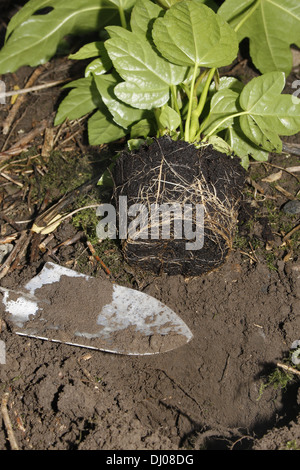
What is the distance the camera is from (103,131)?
6.82 feet

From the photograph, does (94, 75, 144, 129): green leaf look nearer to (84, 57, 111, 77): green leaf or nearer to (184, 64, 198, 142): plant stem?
(84, 57, 111, 77): green leaf

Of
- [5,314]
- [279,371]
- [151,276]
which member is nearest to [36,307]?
[5,314]

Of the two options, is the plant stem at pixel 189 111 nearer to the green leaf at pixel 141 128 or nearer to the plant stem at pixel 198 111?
the plant stem at pixel 198 111

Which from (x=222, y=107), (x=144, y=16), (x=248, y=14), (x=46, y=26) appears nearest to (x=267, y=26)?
(x=248, y=14)

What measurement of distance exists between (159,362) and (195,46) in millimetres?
1142

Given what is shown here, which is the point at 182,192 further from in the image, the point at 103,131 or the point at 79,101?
the point at 79,101

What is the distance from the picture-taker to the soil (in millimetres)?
1553

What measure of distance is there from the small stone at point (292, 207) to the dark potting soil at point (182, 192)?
335 mm

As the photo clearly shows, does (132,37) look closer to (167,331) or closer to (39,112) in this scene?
(39,112)

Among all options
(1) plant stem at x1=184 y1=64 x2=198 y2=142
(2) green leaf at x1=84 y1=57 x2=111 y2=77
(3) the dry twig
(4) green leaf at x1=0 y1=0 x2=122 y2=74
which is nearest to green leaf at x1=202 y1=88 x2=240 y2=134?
(1) plant stem at x1=184 y1=64 x2=198 y2=142

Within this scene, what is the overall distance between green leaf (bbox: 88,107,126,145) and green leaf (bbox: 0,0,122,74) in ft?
1.34

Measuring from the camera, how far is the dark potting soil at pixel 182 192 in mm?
1657

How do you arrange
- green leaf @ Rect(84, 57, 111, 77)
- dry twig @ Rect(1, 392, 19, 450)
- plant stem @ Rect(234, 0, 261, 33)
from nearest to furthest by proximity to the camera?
1. dry twig @ Rect(1, 392, 19, 450)
2. plant stem @ Rect(234, 0, 261, 33)
3. green leaf @ Rect(84, 57, 111, 77)

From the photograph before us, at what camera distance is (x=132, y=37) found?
1.78m
